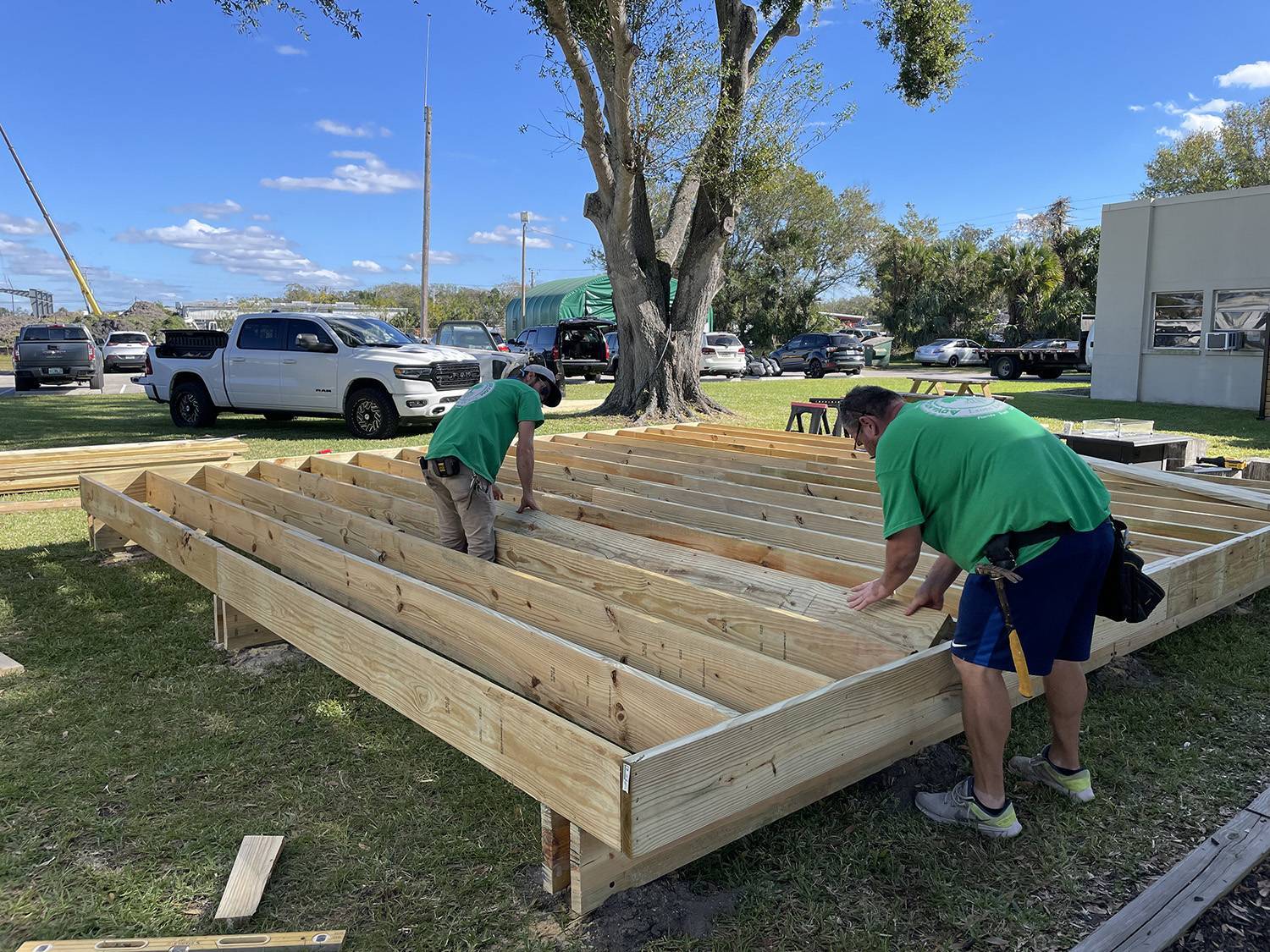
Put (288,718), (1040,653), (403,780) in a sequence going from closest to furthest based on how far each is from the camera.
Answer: (1040,653) < (403,780) < (288,718)

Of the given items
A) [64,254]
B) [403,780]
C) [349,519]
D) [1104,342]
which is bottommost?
[403,780]

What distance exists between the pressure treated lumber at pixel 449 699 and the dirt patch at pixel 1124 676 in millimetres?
2658

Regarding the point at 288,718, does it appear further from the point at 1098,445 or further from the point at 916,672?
the point at 1098,445

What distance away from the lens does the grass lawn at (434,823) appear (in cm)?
232

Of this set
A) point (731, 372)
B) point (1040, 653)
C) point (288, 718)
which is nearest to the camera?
point (1040, 653)

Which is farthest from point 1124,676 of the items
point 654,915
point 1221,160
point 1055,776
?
point 1221,160

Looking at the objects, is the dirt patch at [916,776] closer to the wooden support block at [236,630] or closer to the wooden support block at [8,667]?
the wooden support block at [236,630]

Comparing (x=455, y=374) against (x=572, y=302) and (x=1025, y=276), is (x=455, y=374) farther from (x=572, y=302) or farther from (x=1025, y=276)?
(x=1025, y=276)

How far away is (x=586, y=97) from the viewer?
1162cm

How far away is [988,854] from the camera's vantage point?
2.61 metres

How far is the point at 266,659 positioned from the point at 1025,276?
39.3 meters

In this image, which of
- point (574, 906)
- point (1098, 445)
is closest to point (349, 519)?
point (574, 906)

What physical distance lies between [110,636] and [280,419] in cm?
1050

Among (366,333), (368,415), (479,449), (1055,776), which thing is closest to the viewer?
(1055,776)
